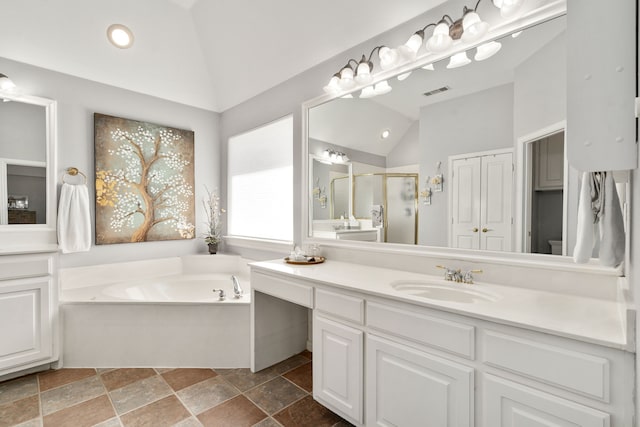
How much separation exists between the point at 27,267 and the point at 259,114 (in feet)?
7.27

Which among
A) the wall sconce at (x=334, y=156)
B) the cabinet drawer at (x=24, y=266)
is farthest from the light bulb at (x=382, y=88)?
the cabinet drawer at (x=24, y=266)

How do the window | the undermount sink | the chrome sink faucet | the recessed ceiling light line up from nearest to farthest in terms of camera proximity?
the undermount sink
the chrome sink faucet
the recessed ceiling light
the window

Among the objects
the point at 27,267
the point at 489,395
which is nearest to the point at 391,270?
the point at 489,395

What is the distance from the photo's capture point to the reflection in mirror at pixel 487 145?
1.43 meters

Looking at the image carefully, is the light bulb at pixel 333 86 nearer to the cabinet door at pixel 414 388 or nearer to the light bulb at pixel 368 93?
the light bulb at pixel 368 93

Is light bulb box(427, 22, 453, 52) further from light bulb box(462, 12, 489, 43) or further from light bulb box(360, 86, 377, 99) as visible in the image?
light bulb box(360, 86, 377, 99)

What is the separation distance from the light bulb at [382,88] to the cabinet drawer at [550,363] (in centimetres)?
158

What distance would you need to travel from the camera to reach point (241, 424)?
1750 millimetres

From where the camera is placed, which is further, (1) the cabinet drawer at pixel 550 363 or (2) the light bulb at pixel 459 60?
(2) the light bulb at pixel 459 60

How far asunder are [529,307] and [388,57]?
5.12ft

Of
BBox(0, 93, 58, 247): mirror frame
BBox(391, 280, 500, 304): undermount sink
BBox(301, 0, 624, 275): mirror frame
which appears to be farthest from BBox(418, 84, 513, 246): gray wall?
BBox(0, 93, 58, 247): mirror frame

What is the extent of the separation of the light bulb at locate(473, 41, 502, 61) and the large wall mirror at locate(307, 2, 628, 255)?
12 mm

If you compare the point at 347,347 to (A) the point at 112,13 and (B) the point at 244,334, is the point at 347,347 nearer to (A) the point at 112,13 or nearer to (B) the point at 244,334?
(B) the point at 244,334

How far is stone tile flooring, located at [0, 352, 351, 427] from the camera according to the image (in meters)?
1.78
